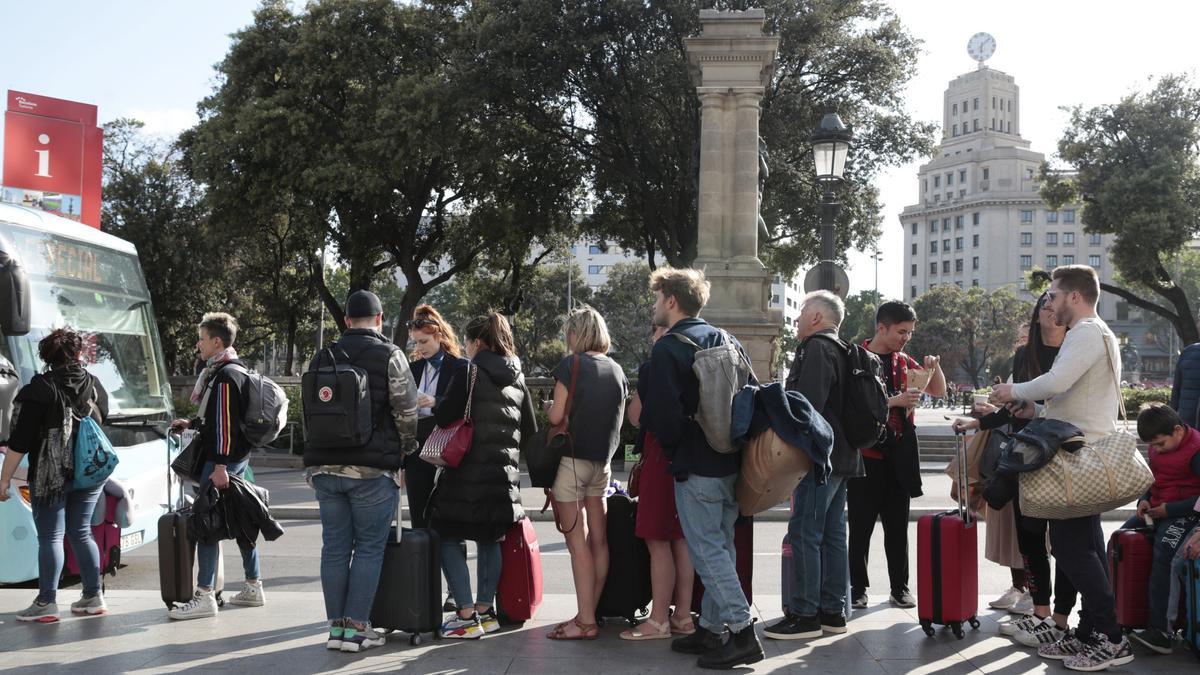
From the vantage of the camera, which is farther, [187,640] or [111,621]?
[111,621]

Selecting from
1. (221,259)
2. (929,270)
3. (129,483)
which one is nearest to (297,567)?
(129,483)

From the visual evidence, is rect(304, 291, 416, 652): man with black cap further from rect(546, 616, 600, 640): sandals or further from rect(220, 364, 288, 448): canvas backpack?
rect(546, 616, 600, 640): sandals

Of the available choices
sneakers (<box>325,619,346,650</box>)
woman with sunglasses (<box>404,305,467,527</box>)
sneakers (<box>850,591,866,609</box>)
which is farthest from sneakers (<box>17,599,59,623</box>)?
sneakers (<box>850,591,866,609</box>)

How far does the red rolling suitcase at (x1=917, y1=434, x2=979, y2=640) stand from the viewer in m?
5.73

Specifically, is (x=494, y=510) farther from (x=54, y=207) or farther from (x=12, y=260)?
(x=54, y=207)

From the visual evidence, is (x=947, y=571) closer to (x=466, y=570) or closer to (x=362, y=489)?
(x=466, y=570)

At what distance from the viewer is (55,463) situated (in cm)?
626

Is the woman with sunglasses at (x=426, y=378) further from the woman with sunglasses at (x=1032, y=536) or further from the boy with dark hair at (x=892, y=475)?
the woman with sunglasses at (x=1032, y=536)

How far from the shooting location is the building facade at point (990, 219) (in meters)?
124

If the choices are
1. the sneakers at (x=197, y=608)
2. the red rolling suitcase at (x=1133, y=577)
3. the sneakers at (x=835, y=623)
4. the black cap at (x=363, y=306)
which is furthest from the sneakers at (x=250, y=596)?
the red rolling suitcase at (x=1133, y=577)

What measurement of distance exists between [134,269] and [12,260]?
3.07m

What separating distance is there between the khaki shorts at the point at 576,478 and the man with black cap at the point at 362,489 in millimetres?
827

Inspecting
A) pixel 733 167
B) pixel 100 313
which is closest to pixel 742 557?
pixel 100 313

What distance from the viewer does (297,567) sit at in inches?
361
